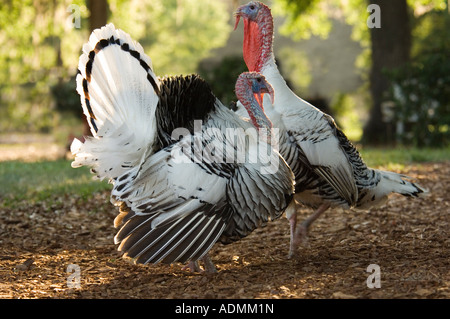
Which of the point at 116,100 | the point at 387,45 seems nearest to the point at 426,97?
the point at 387,45

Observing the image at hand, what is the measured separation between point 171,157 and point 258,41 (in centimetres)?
179

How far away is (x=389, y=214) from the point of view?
21.6 feet

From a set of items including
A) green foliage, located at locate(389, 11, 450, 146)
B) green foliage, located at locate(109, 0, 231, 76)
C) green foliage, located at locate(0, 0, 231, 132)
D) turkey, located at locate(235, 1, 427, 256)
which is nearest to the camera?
turkey, located at locate(235, 1, 427, 256)

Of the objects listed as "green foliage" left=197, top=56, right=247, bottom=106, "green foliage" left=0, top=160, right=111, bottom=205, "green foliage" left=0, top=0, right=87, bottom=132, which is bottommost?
"green foliage" left=0, top=160, right=111, bottom=205

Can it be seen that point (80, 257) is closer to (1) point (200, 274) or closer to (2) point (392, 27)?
(1) point (200, 274)

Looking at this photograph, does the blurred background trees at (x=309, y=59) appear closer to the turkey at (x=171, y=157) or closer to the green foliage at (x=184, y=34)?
the green foliage at (x=184, y=34)

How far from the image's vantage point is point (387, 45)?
1387 cm

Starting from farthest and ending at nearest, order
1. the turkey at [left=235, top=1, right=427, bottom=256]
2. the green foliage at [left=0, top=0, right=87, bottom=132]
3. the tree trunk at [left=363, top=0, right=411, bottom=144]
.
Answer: the green foliage at [left=0, top=0, right=87, bottom=132]
the tree trunk at [left=363, top=0, right=411, bottom=144]
the turkey at [left=235, top=1, right=427, bottom=256]

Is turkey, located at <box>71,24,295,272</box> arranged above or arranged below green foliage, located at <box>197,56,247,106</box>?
below

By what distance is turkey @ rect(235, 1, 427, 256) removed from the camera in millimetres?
4906

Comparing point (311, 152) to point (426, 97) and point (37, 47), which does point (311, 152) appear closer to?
point (426, 97)

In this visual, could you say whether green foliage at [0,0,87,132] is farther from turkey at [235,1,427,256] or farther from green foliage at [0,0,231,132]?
turkey at [235,1,427,256]

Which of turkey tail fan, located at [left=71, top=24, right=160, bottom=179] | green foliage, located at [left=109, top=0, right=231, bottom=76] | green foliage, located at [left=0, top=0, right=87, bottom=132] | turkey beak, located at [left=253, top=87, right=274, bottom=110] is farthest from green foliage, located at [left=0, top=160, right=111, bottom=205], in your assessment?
green foliage, located at [left=109, top=0, right=231, bottom=76]

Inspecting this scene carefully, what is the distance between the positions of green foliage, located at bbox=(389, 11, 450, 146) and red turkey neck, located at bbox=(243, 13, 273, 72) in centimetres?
687
